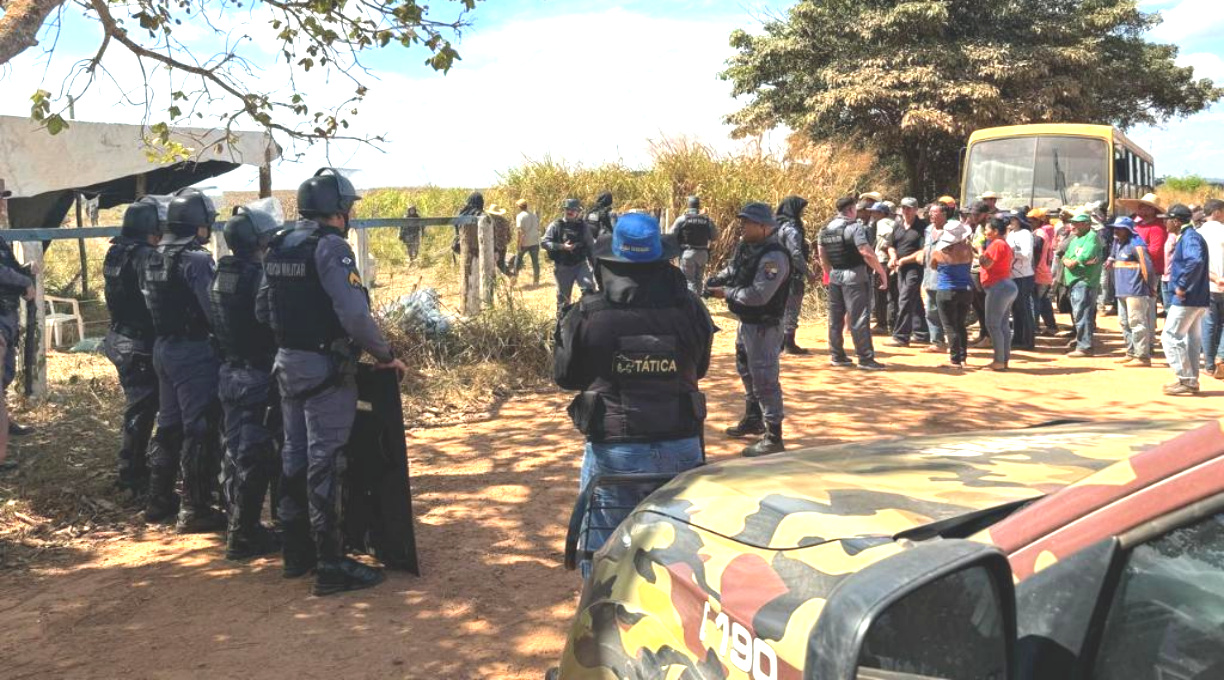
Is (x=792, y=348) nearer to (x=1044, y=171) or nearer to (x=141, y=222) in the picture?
(x=141, y=222)

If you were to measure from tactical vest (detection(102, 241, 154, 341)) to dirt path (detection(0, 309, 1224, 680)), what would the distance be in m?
1.14

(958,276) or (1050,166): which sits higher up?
(1050,166)

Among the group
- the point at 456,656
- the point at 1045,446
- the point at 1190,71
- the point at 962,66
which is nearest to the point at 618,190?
the point at 962,66

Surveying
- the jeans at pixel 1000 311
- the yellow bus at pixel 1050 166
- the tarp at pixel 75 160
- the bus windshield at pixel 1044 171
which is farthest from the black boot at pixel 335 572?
the bus windshield at pixel 1044 171

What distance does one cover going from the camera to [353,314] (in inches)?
159

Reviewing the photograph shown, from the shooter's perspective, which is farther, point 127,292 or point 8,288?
point 8,288

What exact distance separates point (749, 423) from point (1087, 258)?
5.09 m

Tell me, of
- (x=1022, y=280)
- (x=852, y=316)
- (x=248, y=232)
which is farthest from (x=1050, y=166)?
(x=248, y=232)

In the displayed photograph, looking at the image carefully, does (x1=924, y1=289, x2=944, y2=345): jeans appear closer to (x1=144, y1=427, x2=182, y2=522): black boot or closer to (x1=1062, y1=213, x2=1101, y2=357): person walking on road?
(x1=1062, y1=213, x2=1101, y2=357): person walking on road

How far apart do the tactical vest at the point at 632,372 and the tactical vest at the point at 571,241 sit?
7409mm

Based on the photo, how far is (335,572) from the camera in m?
4.22

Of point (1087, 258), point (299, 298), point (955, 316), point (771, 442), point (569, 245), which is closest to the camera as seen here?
point (299, 298)

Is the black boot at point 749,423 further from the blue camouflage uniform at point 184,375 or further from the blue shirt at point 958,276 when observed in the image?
the blue camouflage uniform at point 184,375

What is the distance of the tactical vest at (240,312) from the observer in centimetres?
452
